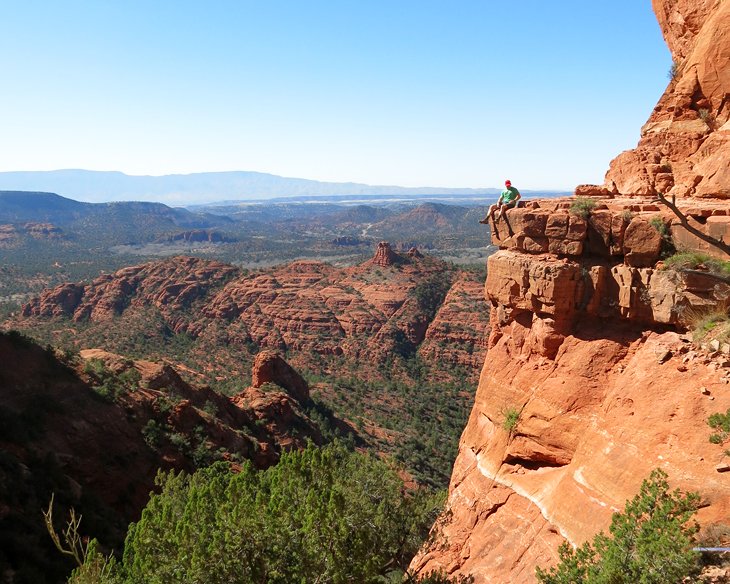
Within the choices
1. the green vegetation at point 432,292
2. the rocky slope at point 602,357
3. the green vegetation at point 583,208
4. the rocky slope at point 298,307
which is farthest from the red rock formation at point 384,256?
the green vegetation at point 583,208

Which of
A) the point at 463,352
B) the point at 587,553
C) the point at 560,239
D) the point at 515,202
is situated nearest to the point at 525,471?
the point at 587,553

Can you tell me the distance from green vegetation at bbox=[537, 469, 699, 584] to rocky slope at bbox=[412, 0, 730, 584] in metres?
0.58

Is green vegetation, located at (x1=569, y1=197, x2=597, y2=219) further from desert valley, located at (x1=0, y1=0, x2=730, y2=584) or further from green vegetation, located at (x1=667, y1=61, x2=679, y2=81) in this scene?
green vegetation, located at (x1=667, y1=61, x2=679, y2=81)

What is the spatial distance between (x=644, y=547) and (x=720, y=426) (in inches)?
135

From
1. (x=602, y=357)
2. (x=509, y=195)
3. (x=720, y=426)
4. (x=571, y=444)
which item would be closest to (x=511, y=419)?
(x=571, y=444)

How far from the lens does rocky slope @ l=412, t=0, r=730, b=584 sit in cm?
1288

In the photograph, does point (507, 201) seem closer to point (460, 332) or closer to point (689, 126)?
point (689, 126)

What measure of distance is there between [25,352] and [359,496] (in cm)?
2967

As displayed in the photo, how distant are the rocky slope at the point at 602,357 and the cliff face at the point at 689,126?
2.3 inches

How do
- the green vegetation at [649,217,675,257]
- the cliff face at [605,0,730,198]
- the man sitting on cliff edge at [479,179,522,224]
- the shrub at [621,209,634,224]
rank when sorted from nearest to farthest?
1. the green vegetation at [649,217,675,257]
2. the shrub at [621,209,634,224]
3. the cliff face at [605,0,730,198]
4. the man sitting on cliff edge at [479,179,522,224]

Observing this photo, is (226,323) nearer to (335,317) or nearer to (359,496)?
(335,317)

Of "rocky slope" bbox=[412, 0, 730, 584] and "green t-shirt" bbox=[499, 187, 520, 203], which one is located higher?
"green t-shirt" bbox=[499, 187, 520, 203]

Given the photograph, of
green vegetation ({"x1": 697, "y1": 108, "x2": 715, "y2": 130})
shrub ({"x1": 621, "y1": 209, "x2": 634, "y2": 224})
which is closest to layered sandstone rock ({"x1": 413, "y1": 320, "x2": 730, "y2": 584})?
shrub ({"x1": 621, "y1": 209, "x2": 634, "y2": 224})

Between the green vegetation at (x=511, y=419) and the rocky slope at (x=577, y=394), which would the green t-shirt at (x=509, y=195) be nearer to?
the rocky slope at (x=577, y=394)
